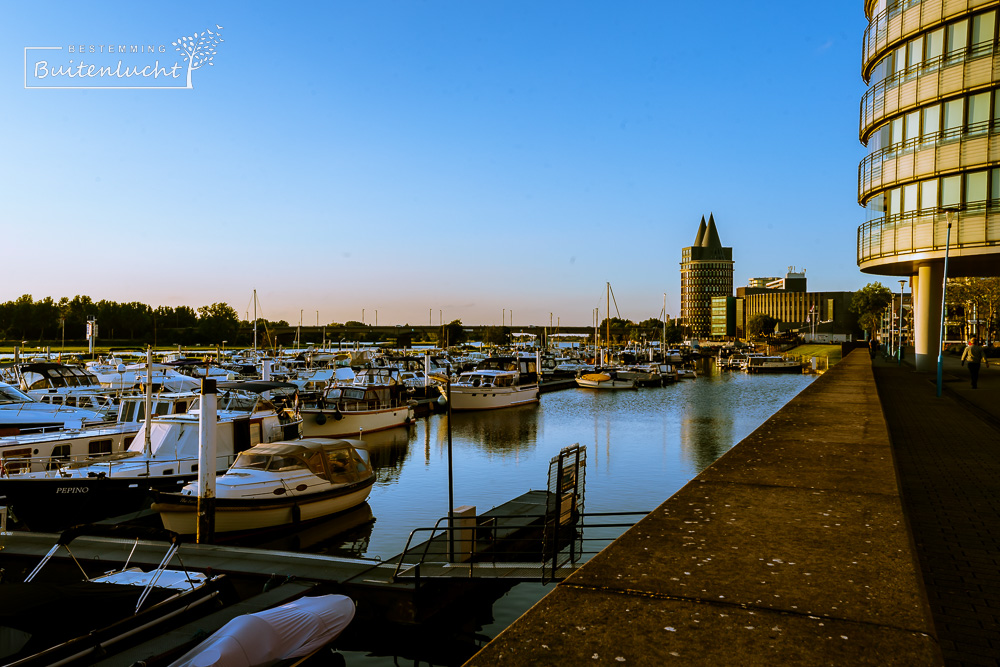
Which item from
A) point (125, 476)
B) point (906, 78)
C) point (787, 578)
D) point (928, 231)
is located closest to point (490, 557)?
point (787, 578)

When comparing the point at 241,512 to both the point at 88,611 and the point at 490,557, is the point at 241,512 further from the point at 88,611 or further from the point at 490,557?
the point at 88,611

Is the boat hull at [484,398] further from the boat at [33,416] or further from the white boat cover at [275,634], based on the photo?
the white boat cover at [275,634]

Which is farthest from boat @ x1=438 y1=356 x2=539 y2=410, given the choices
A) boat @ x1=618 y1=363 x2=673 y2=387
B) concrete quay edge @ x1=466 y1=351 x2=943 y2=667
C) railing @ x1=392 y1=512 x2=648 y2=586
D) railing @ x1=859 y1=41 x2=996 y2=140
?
concrete quay edge @ x1=466 y1=351 x2=943 y2=667

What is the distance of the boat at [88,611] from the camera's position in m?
8.83

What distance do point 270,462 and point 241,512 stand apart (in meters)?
1.82

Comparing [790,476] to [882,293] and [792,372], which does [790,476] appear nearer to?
[792,372]

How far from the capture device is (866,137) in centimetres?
4825

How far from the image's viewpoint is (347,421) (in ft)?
128

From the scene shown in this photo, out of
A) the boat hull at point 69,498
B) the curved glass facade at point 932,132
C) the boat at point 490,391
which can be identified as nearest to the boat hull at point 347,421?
the boat at point 490,391

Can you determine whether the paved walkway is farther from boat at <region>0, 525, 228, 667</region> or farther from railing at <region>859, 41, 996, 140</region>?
railing at <region>859, 41, 996, 140</region>

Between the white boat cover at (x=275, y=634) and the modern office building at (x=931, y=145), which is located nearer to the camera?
the white boat cover at (x=275, y=634)

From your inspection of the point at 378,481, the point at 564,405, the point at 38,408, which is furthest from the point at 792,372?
the point at 38,408

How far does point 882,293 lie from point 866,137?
130047mm

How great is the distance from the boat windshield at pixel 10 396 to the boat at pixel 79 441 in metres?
4.58
